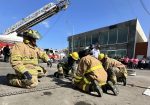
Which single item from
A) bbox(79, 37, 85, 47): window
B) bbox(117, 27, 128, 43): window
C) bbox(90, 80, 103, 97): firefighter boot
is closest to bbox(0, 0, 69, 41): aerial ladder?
bbox(117, 27, 128, 43): window

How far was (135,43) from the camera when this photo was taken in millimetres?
32750

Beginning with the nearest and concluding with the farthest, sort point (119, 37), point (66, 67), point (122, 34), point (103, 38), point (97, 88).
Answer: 1. point (97, 88)
2. point (66, 67)
3. point (122, 34)
4. point (119, 37)
5. point (103, 38)

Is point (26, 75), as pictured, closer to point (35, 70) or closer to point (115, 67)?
point (35, 70)

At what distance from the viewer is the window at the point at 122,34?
34.3 meters

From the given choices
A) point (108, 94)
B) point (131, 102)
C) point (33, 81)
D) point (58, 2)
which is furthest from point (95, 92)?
point (58, 2)

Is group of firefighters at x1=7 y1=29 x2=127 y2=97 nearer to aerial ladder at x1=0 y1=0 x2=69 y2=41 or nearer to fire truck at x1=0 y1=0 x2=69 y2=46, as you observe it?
fire truck at x1=0 y1=0 x2=69 y2=46

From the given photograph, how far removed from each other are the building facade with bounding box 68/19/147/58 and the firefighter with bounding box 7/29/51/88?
92.2ft

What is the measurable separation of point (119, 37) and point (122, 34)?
86cm

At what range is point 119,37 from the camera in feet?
117

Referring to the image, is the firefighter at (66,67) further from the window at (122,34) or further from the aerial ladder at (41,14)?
the window at (122,34)

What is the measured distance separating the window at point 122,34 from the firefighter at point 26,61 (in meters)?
Answer: 29.5

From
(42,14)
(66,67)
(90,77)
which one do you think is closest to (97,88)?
(90,77)

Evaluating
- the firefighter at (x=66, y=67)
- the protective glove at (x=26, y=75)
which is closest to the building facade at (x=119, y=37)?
the firefighter at (x=66, y=67)

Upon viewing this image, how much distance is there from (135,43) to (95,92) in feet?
92.5
